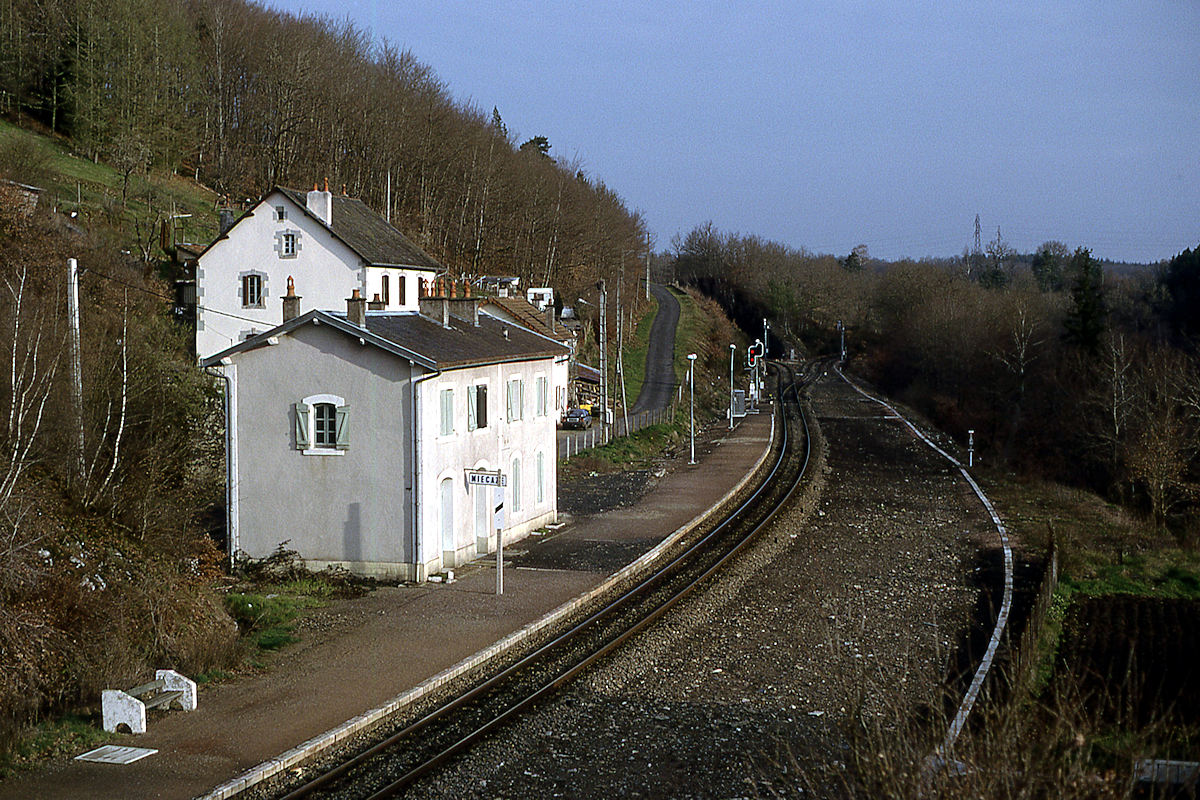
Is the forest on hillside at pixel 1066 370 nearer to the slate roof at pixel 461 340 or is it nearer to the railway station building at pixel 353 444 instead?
the slate roof at pixel 461 340

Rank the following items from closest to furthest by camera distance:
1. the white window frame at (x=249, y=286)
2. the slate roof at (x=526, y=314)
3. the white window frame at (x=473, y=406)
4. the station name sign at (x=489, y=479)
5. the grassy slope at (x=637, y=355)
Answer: the station name sign at (x=489, y=479) < the white window frame at (x=473, y=406) < the white window frame at (x=249, y=286) < the slate roof at (x=526, y=314) < the grassy slope at (x=637, y=355)

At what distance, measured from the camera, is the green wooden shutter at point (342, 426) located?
18.8 meters

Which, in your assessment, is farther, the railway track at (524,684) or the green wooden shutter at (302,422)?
the green wooden shutter at (302,422)

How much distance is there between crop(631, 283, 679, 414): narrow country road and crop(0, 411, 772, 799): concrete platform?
3610 centimetres

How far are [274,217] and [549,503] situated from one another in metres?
18.7

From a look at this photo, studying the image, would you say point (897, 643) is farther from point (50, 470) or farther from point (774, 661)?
point (50, 470)

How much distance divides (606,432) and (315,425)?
937 inches

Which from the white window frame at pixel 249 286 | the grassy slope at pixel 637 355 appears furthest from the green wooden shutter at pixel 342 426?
the grassy slope at pixel 637 355

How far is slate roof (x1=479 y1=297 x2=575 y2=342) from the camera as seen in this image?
139 ft

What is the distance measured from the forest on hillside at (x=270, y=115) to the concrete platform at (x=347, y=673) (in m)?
35.3

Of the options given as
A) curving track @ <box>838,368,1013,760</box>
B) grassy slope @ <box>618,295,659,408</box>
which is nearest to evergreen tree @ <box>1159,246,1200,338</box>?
curving track @ <box>838,368,1013,760</box>

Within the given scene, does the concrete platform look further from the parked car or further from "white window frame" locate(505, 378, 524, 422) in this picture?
the parked car

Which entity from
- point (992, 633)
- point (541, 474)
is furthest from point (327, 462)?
point (992, 633)

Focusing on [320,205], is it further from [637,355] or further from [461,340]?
[637,355]
